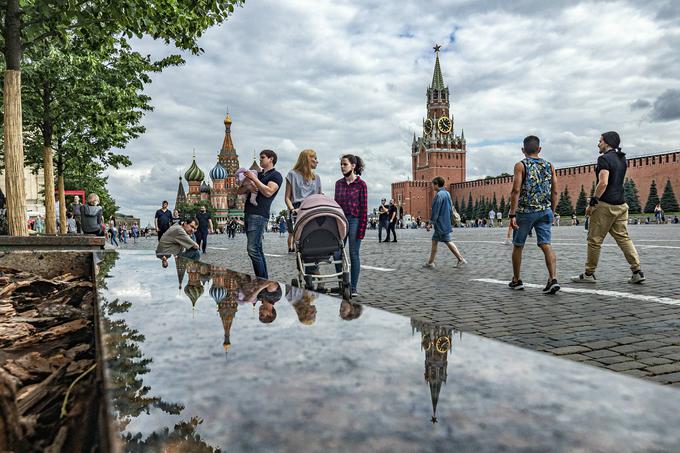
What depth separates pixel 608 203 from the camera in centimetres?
751

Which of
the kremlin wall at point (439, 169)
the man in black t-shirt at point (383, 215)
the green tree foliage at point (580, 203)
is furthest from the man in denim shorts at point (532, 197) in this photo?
the kremlin wall at point (439, 169)

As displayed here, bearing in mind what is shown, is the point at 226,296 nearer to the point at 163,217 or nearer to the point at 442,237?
the point at 442,237

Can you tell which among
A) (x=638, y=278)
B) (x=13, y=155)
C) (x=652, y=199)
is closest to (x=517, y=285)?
(x=638, y=278)

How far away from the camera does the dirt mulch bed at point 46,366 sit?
3.71ft

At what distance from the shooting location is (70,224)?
81.0 ft

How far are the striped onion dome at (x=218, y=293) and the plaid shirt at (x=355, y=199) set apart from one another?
4.14 m

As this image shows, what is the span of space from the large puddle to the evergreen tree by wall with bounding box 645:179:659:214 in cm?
8406

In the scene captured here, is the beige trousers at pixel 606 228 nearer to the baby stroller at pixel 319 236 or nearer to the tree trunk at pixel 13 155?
the baby stroller at pixel 319 236

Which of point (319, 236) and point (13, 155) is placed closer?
point (319, 236)

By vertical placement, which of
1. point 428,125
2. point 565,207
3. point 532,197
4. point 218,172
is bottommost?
point 532,197

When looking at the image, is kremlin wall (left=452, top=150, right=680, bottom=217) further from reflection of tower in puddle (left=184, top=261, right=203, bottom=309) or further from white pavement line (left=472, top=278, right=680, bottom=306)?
reflection of tower in puddle (left=184, top=261, right=203, bottom=309)

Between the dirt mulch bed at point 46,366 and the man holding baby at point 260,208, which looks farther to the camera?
the man holding baby at point 260,208

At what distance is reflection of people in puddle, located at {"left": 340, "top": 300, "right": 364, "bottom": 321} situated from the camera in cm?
168

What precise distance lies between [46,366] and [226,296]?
658 mm
